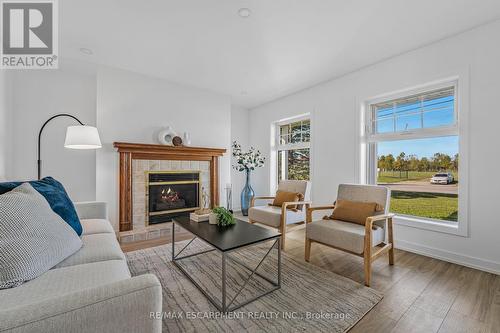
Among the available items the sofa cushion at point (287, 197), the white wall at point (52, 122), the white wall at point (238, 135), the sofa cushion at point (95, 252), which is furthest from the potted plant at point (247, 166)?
the sofa cushion at point (95, 252)

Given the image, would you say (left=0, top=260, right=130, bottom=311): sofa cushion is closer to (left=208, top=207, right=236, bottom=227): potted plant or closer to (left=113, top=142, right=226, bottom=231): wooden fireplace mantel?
(left=208, top=207, right=236, bottom=227): potted plant

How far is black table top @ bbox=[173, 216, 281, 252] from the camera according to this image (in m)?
1.70

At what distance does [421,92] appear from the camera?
9.19ft

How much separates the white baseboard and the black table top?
194 cm

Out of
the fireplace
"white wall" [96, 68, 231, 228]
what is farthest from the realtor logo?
the fireplace

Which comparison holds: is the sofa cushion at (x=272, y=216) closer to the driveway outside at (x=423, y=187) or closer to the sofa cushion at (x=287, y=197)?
the sofa cushion at (x=287, y=197)

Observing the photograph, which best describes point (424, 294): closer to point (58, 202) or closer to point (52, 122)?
point (58, 202)

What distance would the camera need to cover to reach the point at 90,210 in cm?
236

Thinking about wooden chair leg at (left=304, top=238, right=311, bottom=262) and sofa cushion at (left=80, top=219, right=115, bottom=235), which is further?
wooden chair leg at (left=304, top=238, right=311, bottom=262)

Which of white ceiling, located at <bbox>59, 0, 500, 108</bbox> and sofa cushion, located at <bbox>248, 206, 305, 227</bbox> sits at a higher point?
white ceiling, located at <bbox>59, 0, 500, 108</bbox>

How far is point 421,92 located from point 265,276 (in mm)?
2914

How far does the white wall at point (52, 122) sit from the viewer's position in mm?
3141

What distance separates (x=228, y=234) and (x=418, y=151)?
2714 mm

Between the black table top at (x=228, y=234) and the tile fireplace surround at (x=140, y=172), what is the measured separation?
130 centimetres
